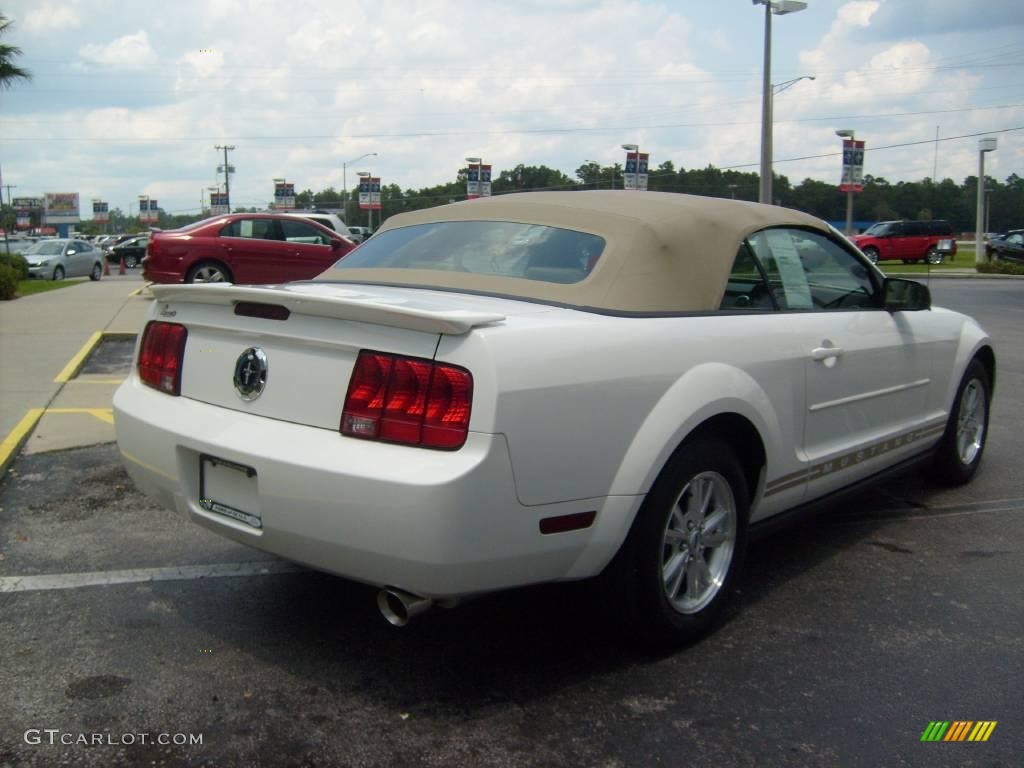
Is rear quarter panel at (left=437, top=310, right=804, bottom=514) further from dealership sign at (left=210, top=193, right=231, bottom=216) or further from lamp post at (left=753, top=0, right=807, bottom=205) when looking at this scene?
dealership sign at (left=210, top=193, right=231, bottom=216)

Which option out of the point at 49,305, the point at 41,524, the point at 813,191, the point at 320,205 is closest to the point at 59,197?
the point at 320,205

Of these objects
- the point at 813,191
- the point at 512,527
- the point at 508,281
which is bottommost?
the point at 512,527

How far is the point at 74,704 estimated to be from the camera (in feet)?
9.86

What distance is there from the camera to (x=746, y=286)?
3891 millimetres

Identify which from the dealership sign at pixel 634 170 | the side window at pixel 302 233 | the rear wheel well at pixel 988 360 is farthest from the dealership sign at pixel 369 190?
the rear wheel well at pixel 988 360

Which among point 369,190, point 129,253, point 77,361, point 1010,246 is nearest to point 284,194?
point 369,190

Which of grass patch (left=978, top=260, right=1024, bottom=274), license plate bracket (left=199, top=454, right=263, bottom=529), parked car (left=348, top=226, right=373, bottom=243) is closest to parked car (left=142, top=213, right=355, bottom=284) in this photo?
parked car (left=348, top=226, right=373, bottom=243)

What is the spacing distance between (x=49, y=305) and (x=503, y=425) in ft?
53.7

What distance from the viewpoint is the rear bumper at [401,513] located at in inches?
105

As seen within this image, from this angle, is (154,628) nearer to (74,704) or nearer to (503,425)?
(74,704)

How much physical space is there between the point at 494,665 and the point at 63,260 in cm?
3384

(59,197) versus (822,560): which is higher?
(59,197)

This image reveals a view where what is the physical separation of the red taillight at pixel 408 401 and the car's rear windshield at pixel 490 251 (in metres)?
0.92

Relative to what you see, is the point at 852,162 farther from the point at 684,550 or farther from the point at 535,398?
the point at 535,398
